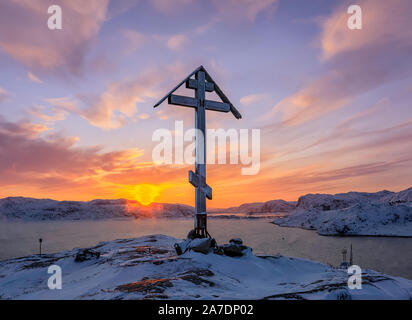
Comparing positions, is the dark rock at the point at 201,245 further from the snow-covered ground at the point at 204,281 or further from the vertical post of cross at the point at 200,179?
the vertical post of cross at the point at 200,179

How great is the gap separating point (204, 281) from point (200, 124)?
746 cm

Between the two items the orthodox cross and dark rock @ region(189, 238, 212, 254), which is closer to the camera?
dark rock @ region(189, 238, 212, 254)

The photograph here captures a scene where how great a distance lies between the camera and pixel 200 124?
12969 mm

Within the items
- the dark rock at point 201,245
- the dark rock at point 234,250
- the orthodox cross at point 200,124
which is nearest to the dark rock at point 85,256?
the orthodox cross at point 200,124

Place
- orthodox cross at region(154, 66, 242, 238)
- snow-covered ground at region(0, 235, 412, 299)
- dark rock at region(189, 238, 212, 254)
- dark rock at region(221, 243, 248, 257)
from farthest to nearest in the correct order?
orthodox cross at region(154, 66, 242, 238) < dark rock at region(221, 243, 248, 257) < dark rock at region(189, 238, 212, 254) < snow-covered ground at region(0, 235, 412, 299)

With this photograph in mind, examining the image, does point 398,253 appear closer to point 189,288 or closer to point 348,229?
point 348,229

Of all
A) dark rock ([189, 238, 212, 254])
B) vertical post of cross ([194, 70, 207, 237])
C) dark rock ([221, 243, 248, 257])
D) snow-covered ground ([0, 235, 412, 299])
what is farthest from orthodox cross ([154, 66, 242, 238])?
snow-covered ground ([0, 235, 412, 299])

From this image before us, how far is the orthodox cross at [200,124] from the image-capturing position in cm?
1248

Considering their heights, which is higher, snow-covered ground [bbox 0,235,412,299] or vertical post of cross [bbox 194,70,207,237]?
vertical post of cross [bbox 194,70,207,237]

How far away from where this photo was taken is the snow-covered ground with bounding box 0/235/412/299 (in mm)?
6547

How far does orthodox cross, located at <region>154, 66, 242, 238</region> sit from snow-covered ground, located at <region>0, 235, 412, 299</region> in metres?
2.18

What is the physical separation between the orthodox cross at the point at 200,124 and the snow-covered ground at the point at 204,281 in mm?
2182

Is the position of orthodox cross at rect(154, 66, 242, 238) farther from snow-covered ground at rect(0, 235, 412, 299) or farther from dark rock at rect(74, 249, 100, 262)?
dark rock at rect(74, 249, 100, 262)
